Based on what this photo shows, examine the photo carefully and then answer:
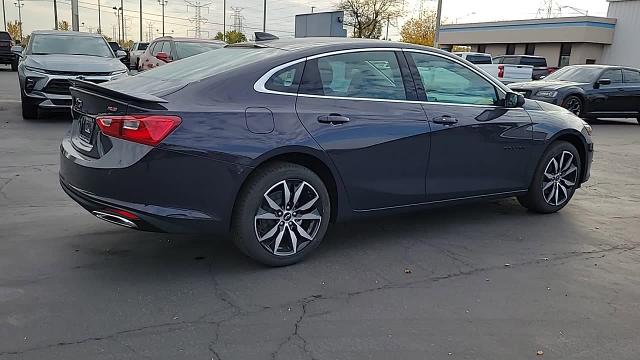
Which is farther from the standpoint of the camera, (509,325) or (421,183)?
(421,183)

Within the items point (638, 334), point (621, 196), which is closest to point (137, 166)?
point (638, 334)

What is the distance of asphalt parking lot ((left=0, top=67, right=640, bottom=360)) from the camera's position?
126 inches

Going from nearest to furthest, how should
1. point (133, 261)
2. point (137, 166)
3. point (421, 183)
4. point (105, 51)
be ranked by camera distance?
point (137, 166), point (133, 261), point (421, 183), point (105, 51)

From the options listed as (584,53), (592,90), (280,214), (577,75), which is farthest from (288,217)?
(584,53)

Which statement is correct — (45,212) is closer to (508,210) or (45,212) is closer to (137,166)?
(137,166)

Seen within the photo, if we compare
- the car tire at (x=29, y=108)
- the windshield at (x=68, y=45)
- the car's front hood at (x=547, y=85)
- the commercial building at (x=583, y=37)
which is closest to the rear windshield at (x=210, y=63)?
the car tire at (x=29, y=108)

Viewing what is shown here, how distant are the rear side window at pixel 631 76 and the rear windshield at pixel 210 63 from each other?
47.2 feet

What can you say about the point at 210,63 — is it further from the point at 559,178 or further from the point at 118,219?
the point at 559,178

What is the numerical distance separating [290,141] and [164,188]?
91cm

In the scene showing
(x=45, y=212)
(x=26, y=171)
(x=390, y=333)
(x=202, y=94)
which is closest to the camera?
(x=390, y=333)

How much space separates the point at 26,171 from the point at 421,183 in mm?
4846

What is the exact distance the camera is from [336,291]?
12.8 ft

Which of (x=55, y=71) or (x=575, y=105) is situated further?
(x=575, y=105)

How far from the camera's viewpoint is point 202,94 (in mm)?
3893
